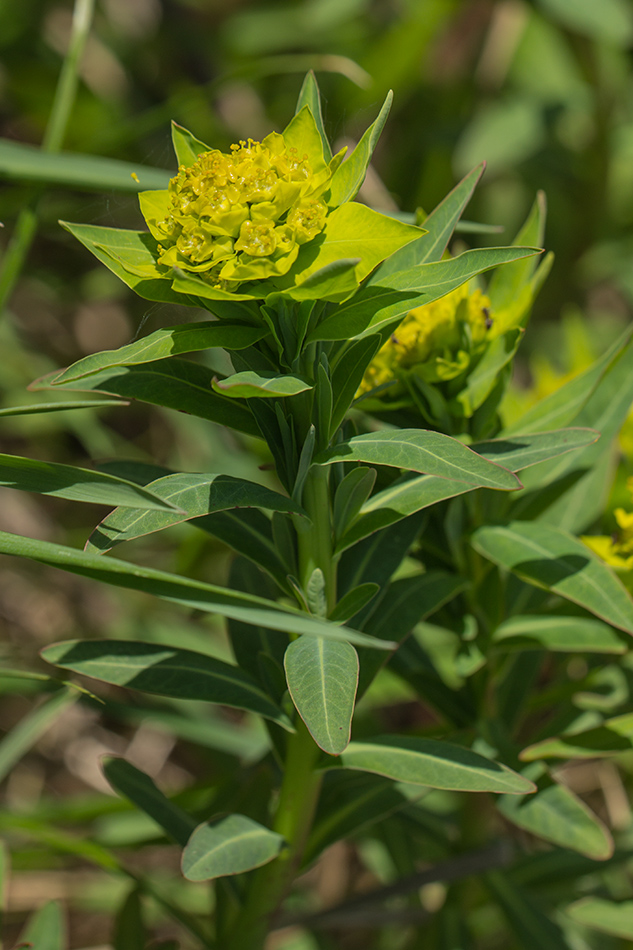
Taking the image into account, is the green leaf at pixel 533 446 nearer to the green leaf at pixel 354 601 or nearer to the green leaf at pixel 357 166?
the green leaf at pixel 354 601

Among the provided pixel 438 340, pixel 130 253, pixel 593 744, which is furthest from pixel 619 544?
pixel 130 253

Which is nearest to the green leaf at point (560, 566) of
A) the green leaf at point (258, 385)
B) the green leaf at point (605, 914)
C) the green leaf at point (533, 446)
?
the green leaf at point (533, 446)

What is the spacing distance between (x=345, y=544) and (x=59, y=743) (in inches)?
68.6

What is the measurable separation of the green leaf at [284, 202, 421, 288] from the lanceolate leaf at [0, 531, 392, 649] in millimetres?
259

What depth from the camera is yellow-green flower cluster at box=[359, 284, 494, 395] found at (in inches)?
33.8

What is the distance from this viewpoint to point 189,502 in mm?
696

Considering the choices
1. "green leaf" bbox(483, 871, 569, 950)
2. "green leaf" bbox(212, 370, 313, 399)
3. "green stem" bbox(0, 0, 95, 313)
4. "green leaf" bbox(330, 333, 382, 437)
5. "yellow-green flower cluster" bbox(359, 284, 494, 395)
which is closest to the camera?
"green leaf" bbox(212, 370, 313, 399)

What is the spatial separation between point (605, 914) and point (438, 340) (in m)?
0.88

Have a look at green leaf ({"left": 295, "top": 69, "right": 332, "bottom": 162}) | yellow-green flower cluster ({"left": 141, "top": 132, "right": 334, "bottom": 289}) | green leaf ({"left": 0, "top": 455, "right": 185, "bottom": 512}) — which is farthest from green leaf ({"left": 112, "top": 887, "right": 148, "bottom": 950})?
green leaf ({"left": 295, "top": 69, "right": 332, "bottom": 162})

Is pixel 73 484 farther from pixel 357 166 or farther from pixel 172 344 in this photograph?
pixel 357 166

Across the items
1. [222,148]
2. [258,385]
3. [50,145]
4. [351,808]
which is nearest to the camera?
[258,385]

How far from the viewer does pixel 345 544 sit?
78cm

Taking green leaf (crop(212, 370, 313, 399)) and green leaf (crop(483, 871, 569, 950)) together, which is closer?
green leaf (crop(212, 370, 313, 399))

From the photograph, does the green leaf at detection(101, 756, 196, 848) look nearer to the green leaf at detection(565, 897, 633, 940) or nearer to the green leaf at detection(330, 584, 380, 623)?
the green leaf at detection(330, 584, 380, 623)
